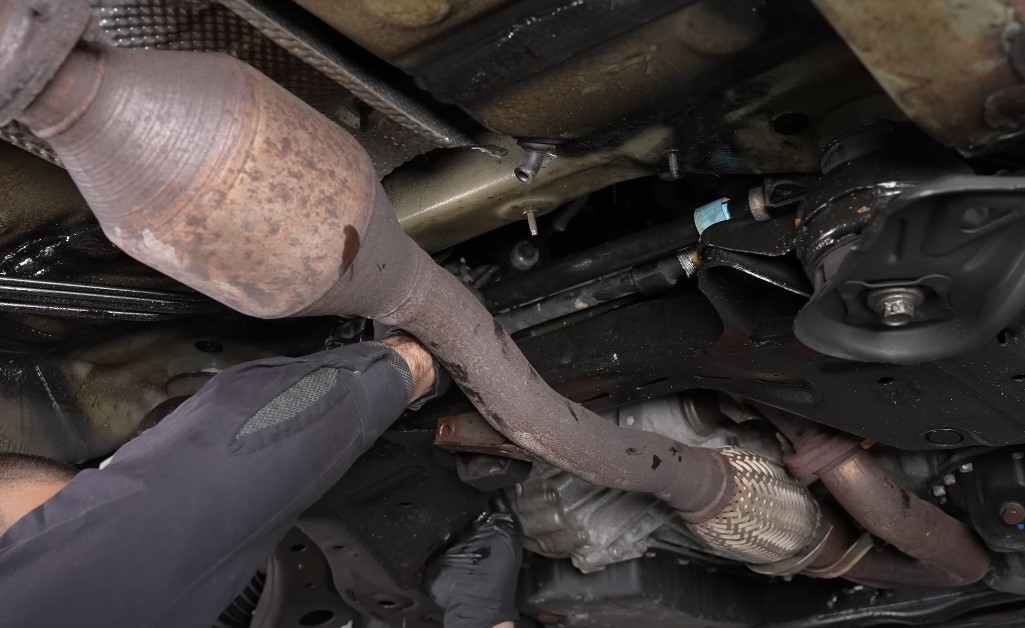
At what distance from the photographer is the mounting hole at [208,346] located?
150 cm

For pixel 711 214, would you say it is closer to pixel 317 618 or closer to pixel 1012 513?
pixel 1012 513

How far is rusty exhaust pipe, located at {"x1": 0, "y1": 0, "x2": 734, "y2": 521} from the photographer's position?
2.06 feet

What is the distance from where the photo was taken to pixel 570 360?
1302mm

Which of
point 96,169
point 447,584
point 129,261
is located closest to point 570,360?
point 447,584

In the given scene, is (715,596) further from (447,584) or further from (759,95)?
(759,95)

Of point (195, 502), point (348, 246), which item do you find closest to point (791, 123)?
point (348, 246)

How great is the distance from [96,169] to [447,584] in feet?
3.62

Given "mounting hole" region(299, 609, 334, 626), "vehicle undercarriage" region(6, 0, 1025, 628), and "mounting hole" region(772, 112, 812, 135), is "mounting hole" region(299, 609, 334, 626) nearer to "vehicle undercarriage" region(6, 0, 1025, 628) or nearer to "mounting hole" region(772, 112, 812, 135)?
"vehicle undercarriage" region(6, 0, 1025, 628)

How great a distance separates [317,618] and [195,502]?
1330mm

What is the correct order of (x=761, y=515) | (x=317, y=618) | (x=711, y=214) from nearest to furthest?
(x=711, y=214), (x=761, y=515), (x=317, y=618)

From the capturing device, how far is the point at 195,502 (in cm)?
81

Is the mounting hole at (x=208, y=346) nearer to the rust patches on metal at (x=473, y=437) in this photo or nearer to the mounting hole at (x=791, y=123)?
the rust patches on metal at (x=473, y=437)

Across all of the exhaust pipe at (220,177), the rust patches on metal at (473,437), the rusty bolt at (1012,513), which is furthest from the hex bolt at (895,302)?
the rusty bolt at (1012,513)

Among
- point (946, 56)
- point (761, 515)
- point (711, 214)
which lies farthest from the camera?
point (761, 515)
